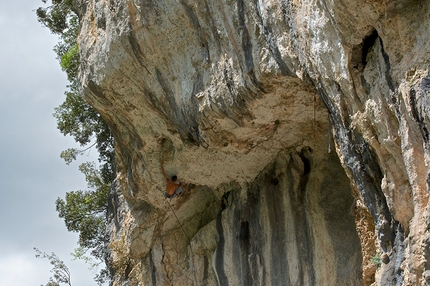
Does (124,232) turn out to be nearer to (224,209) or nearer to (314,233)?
(224,209)

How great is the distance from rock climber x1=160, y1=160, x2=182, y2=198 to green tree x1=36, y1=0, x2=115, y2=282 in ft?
15.2

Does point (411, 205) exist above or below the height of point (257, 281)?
below

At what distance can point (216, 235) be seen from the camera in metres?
12.2

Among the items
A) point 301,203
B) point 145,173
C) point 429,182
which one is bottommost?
point 429,182

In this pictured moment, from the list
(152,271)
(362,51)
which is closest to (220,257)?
(152,271)

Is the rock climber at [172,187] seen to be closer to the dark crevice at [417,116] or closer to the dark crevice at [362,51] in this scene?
the dark crevice at [362,51]

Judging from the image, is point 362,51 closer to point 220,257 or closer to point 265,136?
point 265,136

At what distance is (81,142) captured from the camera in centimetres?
1698

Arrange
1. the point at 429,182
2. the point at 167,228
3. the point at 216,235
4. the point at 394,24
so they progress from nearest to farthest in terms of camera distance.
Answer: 1. the point at 429,182
2. the point at 394,24
3. the point at 216,235
4. the point at 167,228

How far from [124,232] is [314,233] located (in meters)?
4.31

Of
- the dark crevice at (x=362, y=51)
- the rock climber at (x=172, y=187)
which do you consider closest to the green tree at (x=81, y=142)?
the rock climber at (x=172, y=187)

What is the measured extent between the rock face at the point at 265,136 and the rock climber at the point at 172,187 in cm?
17

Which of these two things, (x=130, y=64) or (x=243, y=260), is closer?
(x=130, y=64)

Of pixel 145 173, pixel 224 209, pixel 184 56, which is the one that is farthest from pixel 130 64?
pixel 224 209
